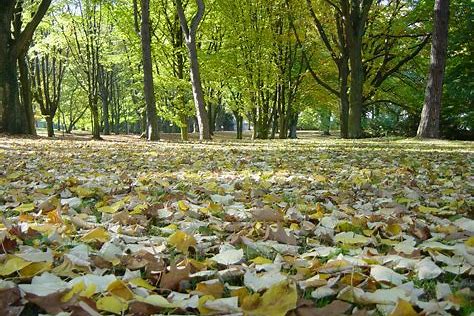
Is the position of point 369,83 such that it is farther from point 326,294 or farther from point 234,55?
point 326,294

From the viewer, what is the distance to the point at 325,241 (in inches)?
88.4

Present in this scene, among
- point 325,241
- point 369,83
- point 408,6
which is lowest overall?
point 325,241

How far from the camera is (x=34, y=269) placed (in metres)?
1.56

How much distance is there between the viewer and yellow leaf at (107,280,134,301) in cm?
133

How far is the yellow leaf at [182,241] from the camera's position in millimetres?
1961

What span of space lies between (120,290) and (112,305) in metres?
0.12

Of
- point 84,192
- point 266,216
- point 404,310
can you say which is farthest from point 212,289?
point 84,192

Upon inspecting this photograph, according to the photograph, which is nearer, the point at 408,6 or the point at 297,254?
the point at 297,254

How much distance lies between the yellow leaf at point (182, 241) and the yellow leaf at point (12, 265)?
621mm

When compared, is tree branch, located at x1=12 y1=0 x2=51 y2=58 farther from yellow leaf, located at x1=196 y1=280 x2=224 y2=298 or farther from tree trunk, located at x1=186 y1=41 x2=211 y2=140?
yellow leaf, located at x1=196 y1=280 x2=224 y2=298

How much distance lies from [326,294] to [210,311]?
1.29 ft

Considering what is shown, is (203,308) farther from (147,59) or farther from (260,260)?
(147,59)

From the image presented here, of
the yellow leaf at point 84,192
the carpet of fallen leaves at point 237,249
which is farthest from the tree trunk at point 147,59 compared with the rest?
the yellow leaf at point 84,192

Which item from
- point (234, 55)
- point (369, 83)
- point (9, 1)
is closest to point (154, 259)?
point (9, 1)
